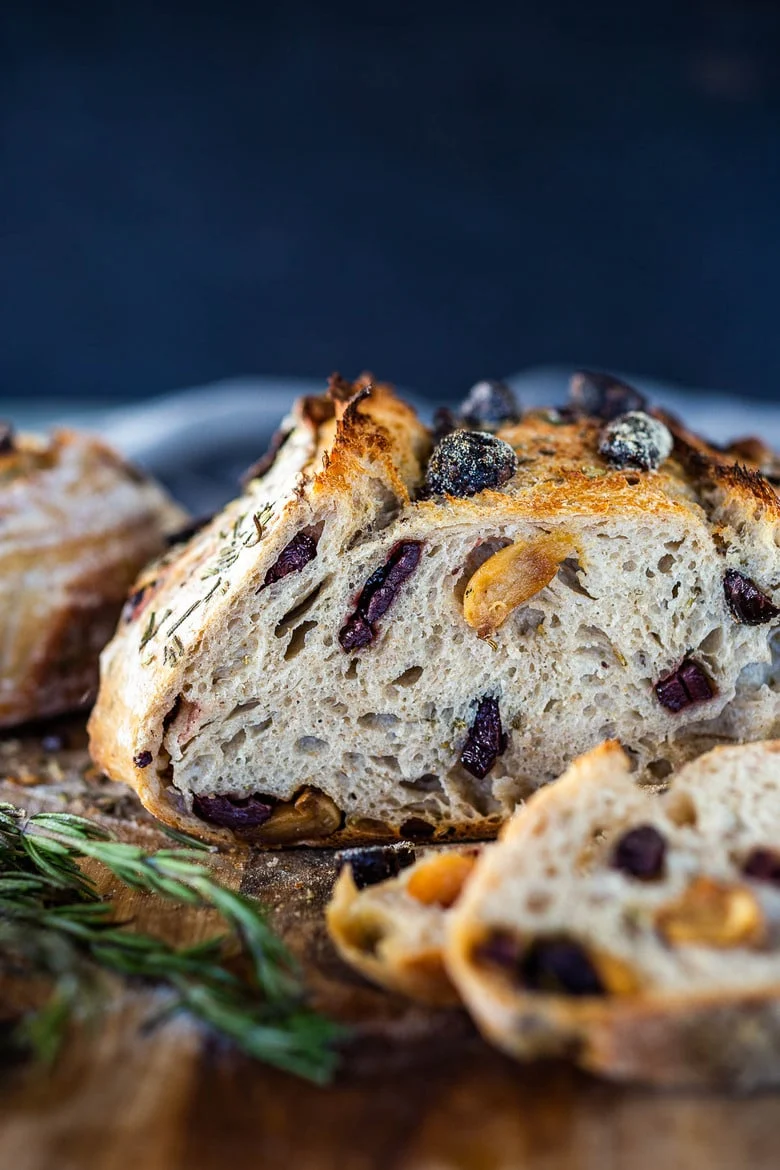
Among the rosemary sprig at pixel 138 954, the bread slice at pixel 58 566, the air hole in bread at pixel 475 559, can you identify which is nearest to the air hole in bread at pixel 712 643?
the air hole in bread at pixel 475 559

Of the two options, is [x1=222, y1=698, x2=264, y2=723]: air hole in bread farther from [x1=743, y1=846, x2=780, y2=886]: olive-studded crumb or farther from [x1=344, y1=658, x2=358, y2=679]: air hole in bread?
[x1=743, y1=846, x2=780, y2=886]: olive-studded crumb

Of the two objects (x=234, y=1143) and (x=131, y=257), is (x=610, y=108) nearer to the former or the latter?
(x=131, y=257)

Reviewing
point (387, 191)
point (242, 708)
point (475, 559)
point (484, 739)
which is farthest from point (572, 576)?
point (387, 191)

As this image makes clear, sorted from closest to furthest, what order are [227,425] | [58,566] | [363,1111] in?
[363,1111] → [58,566] → [227,425]

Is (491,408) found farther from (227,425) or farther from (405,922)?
(227,425)

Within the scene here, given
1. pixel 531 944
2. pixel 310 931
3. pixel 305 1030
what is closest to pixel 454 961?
pixel 531 944

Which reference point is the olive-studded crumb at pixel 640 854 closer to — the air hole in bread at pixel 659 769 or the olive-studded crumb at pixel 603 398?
the air hole in bread at pixel 659 769

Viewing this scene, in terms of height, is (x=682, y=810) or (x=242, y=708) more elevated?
(x=682, y=810)
